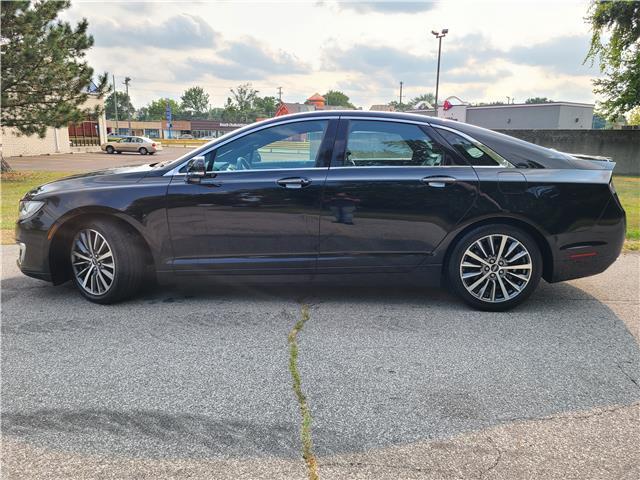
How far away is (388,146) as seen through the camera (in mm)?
4180

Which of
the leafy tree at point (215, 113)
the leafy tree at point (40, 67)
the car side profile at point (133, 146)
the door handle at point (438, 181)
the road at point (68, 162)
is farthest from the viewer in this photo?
the leafy tree at point (215, 113)

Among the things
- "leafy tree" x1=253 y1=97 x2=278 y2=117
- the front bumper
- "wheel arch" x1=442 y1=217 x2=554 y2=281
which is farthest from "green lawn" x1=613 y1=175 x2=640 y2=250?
"leafy tree" x1=253 y1=97 x2=278 y2=117

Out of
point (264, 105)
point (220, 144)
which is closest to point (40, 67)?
point (220, 144)

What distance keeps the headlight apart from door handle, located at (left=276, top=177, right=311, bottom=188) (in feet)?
7.11

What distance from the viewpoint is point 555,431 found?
250cm

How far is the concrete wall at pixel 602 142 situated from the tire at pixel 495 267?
20.0m

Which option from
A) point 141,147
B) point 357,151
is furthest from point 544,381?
point 141,147

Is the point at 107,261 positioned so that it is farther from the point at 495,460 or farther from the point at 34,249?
the point at 495,460

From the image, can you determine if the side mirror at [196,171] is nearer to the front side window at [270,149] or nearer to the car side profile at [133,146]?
the front side window at [270,149]

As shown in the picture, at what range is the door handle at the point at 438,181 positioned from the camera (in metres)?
4.04

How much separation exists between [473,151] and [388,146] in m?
0.71

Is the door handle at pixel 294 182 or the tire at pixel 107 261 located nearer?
the door handle at pixel 294 182

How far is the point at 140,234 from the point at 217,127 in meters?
89.7

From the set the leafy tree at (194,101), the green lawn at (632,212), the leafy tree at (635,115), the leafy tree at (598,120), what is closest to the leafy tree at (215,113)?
the leafy tree at (194,101)
